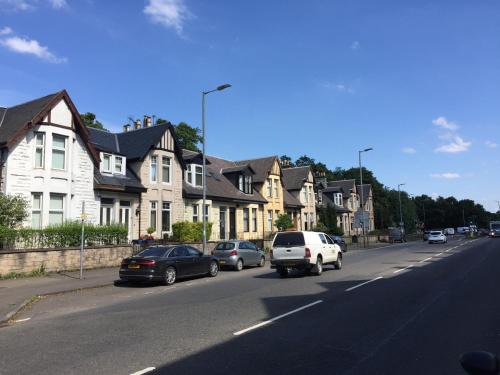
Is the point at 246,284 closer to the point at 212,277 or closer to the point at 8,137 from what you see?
the point at 212,277

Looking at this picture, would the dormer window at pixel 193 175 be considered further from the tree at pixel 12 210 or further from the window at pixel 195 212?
the tree at pixel 12 210

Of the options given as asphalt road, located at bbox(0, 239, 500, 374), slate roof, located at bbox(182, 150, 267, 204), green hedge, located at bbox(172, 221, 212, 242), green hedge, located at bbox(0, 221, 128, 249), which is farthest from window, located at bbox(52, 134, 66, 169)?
asphalt road, located at bbox(0, 239, 500, 374)

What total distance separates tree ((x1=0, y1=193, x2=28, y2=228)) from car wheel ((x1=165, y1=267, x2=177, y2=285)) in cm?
834

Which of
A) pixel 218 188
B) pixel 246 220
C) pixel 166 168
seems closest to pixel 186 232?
pixel 166 168

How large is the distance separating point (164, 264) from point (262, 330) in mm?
8930

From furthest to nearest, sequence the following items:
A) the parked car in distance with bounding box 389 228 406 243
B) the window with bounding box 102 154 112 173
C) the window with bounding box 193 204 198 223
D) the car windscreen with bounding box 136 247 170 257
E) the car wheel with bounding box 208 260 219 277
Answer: the parked car in distance with bounding box 389 228 406 243 → the window with bounding box 193 204 198 223 → the window with bounding box 102 154 112 173 → the car wheel with bounding box 208 260 219 277 → the car windscreen with bounding box 136 247 170 257

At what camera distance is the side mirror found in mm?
2211

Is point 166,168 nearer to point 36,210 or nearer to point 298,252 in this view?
point 36,210

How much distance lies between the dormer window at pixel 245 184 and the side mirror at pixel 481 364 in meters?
38.1

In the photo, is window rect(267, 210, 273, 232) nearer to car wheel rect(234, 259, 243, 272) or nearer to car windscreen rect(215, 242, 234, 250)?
car windscreen rect(215, 242, 234, 250)

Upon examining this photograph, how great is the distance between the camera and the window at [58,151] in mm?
23766

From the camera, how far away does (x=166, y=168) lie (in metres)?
31.0

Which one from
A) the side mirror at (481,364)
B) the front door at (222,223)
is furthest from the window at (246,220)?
the side mirror at (481,364)

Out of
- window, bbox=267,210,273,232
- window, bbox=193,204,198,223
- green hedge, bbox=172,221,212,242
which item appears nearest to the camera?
green hedge, bbox=172,221,212,242
